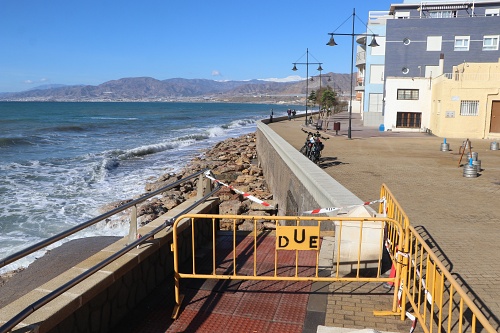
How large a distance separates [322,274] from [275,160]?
1090 cm

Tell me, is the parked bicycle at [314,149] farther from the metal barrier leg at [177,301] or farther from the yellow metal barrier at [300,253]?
the metal barrier leg at [177,301]

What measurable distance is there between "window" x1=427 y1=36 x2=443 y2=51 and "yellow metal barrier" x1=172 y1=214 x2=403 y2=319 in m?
38.0

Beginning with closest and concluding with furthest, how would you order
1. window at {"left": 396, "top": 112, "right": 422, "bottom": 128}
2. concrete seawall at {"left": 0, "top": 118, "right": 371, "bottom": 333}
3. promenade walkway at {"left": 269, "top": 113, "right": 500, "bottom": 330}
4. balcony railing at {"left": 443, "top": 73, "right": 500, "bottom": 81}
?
1. concrete seawall at {"left": 0, "top": 118, "right": 371, "bottom": 333}
2. promenade walkway at {"left": 269, "top": 113, "right": 500, "bottom": 330}
3. balcony railing at {"left": 443, "top": 73, "right": 500, "bottom": 81}
4. window at {"left": 396, "top": 112, "right": 422, "bottom": 128}

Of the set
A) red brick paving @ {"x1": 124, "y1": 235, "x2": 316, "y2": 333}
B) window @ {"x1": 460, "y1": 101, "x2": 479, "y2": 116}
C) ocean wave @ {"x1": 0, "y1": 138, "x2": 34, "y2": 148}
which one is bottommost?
ocean wave @ {"x1": 0, "y1": 138, "x2": 34, "y2": 148}

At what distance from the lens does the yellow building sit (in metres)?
27.2

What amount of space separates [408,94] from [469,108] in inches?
257

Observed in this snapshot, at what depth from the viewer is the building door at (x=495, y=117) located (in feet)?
89.5

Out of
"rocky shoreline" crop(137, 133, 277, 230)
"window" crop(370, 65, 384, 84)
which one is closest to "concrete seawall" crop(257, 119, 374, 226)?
"rocky shoreline" crop(137, 133, 277, 230)

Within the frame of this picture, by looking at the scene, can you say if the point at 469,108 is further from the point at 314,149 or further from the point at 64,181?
the point at 64,181

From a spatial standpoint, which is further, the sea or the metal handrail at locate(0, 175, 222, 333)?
the sea

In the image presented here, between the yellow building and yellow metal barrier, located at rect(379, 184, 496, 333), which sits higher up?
the yellow building

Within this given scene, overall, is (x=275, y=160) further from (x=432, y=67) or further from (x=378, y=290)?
(x=432, y=67)

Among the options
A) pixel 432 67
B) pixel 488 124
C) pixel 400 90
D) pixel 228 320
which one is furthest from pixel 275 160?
pixel 432 67

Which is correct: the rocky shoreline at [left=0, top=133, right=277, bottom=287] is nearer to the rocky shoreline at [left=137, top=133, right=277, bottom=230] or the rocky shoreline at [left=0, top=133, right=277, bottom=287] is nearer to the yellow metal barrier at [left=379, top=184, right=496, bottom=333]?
the rocky shoreline at [left=137, top=133, right=277, bottom=230]
